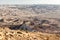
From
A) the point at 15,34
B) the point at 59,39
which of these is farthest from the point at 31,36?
the point at 59,39

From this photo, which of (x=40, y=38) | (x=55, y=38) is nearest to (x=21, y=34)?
(x=40, y=38)

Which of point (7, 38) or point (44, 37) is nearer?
point (7, 38)

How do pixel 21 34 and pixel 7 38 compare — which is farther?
pixel 21 34

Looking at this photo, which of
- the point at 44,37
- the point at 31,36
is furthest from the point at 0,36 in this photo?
the point at 44,37

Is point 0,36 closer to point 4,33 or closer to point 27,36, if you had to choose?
point 4,33

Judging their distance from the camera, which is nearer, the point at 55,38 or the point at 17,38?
the point at 17,38

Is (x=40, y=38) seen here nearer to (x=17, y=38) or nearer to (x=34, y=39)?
(x=34, y=39)

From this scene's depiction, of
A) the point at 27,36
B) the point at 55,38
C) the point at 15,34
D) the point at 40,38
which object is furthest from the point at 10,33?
the point at 55,38
